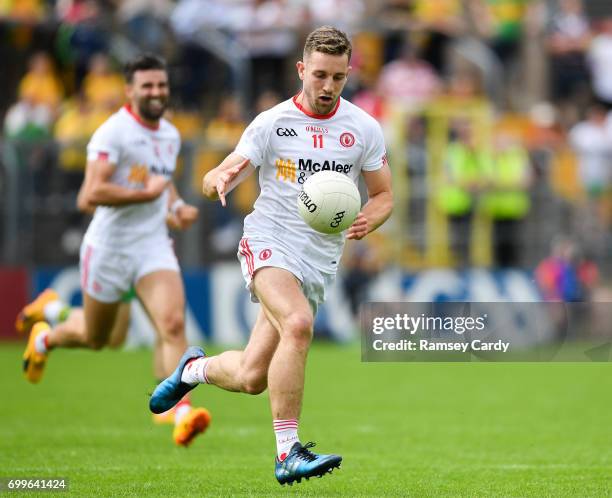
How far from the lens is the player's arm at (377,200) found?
8.14 m

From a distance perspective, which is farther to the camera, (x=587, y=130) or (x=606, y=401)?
(x=587, y=130)

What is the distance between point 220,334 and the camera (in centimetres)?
2017

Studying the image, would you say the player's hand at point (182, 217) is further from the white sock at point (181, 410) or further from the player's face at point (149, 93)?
the white sock at point (181, 410)

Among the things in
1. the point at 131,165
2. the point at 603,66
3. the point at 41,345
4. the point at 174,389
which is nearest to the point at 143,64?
the point at 131,165

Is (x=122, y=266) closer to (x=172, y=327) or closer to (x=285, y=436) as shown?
(x=172, y=327)

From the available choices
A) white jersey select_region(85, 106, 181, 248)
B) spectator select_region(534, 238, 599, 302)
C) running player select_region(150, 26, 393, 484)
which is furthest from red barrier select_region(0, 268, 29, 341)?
running player select_region(150, 26, 393, 484)

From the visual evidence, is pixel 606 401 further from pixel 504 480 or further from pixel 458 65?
pixel 458 65

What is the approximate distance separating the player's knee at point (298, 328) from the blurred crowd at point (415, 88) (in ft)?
37.8

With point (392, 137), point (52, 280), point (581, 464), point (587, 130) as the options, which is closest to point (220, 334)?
point (52, 280)

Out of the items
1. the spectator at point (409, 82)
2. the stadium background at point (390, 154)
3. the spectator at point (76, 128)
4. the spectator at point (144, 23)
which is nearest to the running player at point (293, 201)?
the stadium background at point (390, 154)

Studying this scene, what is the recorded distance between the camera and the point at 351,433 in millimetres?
11117

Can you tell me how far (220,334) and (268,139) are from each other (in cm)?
1226

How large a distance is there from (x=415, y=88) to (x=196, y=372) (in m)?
14.1


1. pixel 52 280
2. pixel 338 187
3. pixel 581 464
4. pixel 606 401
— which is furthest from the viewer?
pixel 52 280
